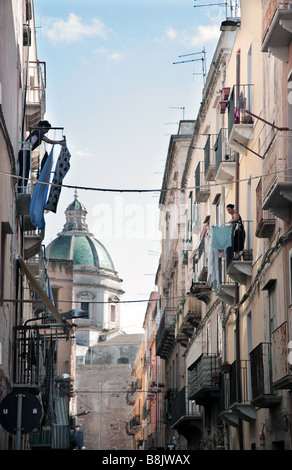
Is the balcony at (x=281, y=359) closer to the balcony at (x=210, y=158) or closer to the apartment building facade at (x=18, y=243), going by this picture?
the apartment building facade at (x=18, y=243)

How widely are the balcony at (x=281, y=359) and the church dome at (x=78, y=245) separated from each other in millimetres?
80022

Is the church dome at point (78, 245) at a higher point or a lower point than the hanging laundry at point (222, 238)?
higher

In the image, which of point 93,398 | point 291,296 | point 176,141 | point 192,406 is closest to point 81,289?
point 93,398

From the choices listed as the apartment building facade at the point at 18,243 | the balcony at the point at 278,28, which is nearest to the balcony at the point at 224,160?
the apartment building facade at the point at 18,243

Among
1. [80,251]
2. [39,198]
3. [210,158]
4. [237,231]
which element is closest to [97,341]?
[80,251]

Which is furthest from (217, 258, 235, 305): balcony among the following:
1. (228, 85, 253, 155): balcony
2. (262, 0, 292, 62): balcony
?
(262, 0, 292, 62): balcony

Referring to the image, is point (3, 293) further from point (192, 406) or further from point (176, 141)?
point (176, 141)

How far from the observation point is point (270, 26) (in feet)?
49.9

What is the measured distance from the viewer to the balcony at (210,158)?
25.3m

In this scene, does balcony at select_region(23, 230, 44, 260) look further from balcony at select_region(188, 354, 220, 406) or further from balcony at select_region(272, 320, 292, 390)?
balcony at select_region(272, 320, 292, 390)

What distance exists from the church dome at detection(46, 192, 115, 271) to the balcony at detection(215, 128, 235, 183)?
236ft

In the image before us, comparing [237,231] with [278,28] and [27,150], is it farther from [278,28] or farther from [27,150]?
[278,28]

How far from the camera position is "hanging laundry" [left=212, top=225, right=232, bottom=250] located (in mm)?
20391
